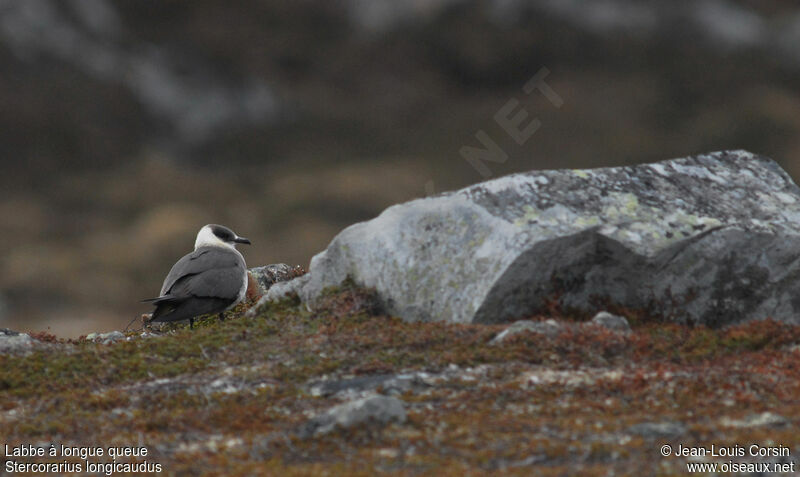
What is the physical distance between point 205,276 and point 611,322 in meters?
10.3

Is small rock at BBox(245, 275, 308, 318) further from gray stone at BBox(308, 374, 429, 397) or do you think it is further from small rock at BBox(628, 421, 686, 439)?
small rock at BBox(628, 421, 686, 439)

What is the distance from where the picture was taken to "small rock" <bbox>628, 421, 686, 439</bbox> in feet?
31.8

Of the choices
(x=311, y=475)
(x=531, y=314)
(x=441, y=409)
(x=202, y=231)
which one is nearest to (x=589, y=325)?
(x=531, y=314)

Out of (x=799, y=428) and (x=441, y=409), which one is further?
(x=441, y=409)

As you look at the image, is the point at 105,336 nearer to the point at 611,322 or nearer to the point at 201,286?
the point at 201,286

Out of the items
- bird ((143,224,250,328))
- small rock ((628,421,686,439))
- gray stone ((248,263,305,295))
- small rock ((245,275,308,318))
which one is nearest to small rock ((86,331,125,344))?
bird ((143,224,250,328))

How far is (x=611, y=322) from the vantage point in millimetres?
15352

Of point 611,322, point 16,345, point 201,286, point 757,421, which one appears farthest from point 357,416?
point 201,286

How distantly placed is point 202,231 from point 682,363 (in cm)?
1538

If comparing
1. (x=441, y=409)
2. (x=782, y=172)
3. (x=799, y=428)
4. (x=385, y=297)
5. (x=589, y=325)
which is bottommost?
(x=799, y=428)

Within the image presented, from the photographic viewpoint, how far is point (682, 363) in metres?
13.5

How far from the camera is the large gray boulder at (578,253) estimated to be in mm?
15992

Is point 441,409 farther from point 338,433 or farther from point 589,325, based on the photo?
point 589,325

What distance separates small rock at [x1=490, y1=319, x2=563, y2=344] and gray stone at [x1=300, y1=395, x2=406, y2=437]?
4.02 metres
